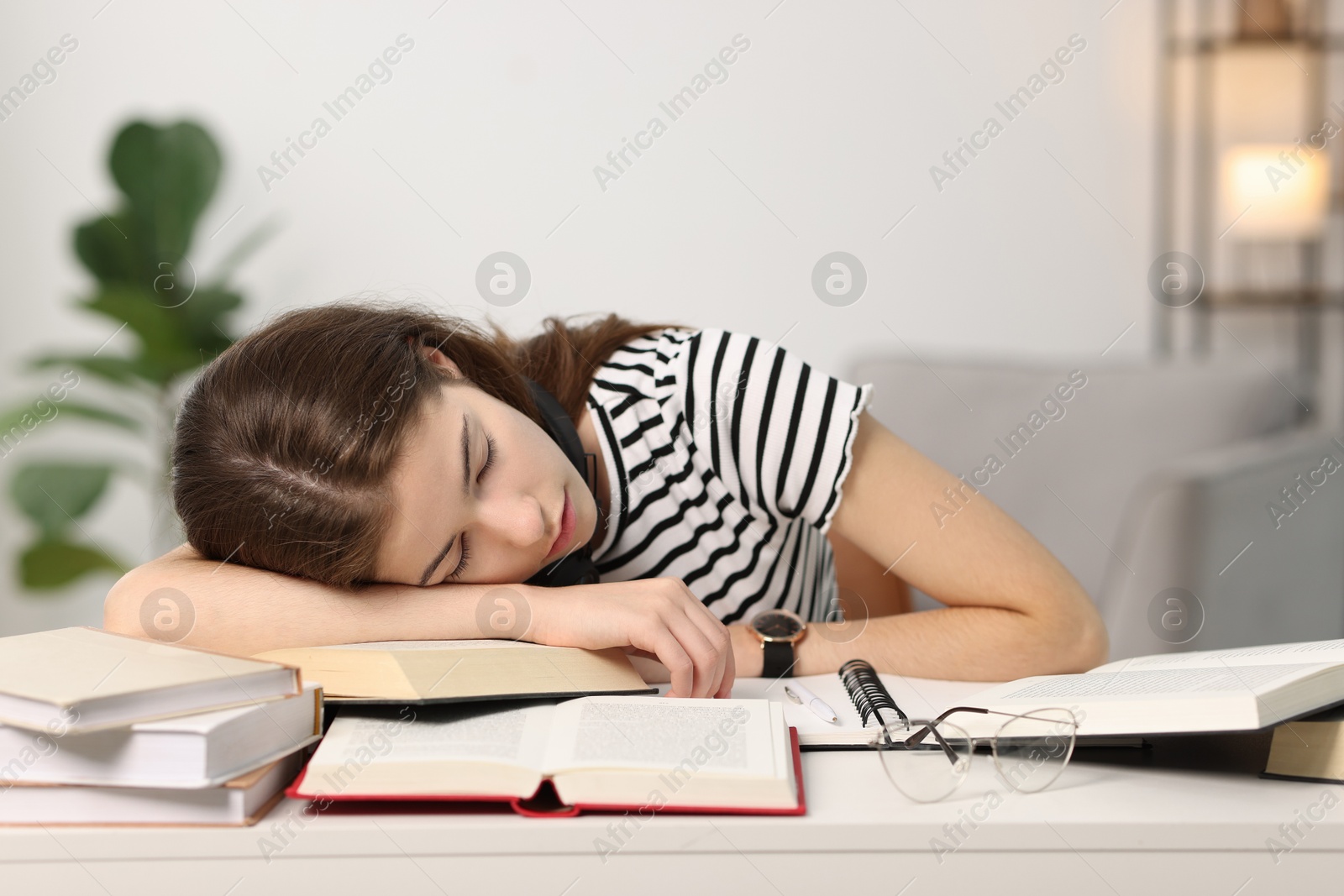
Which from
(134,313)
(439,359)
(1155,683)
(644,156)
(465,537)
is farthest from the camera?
(644,156)

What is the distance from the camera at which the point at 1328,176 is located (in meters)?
2.30

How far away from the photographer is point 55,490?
6.26ft

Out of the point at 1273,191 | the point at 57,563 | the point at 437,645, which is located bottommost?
the point at 57,563

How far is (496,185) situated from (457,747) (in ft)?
6.21

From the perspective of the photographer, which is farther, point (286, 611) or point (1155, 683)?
point (286, 611)

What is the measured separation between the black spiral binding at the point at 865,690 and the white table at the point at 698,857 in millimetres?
161

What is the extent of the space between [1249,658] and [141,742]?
0.70 metres

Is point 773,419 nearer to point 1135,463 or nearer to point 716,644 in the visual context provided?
point 716,644

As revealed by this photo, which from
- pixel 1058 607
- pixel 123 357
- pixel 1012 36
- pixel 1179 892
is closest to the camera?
pixel 1179 892

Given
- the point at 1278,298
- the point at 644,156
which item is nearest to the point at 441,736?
the point at 644,156

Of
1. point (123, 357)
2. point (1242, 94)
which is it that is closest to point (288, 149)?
point (123, 357)

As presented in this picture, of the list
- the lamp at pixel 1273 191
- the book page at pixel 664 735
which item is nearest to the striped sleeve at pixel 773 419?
the book page at pixel 664 735

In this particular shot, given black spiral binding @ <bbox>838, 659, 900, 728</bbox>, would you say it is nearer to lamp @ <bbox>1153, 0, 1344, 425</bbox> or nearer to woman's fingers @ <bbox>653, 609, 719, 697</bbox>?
woman's fingers @ <bbox>653, 609, 719, 697</bbox>

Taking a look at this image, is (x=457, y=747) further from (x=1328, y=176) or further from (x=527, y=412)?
(x=1328, y=176)
